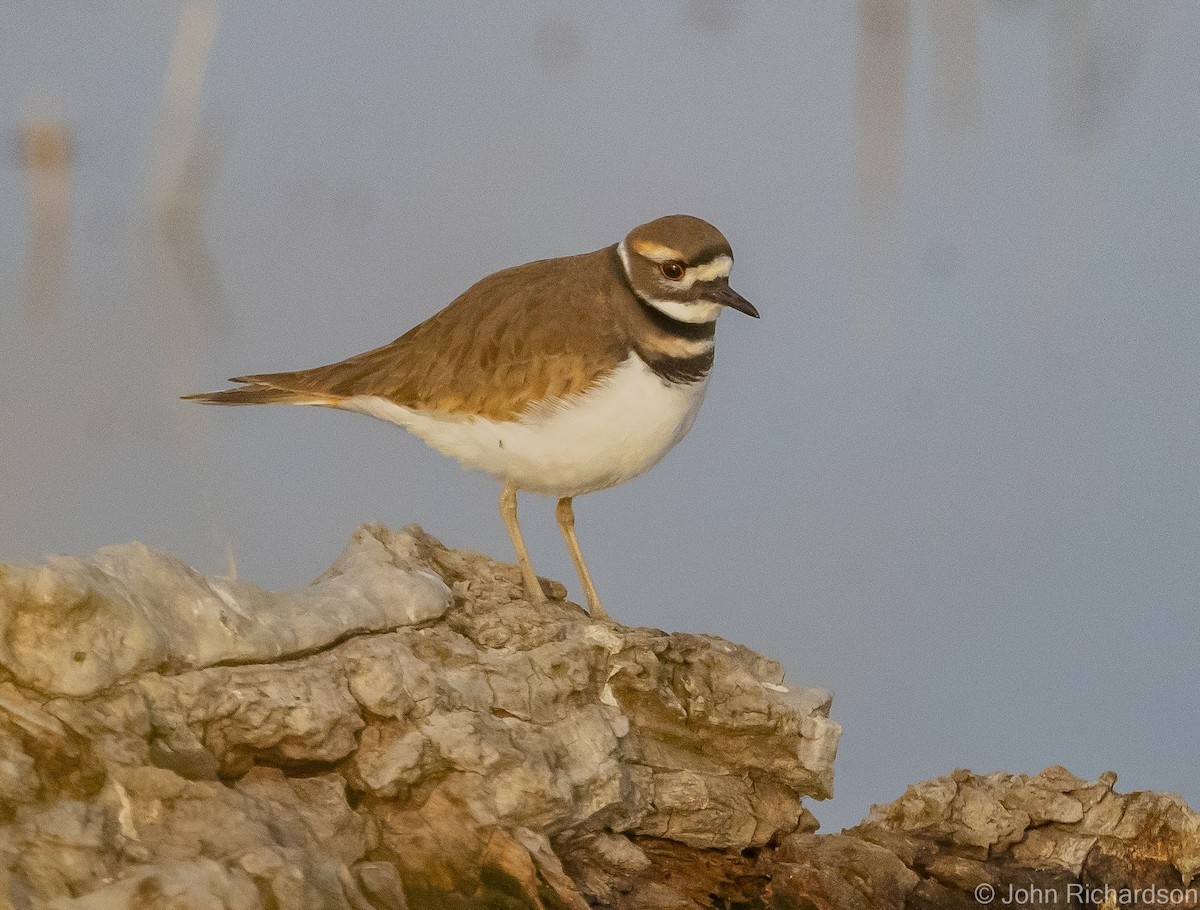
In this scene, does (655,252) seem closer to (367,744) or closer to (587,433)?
(587,433)

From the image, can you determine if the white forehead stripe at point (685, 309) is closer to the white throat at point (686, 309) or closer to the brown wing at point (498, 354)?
the white throat at point (686, 309)

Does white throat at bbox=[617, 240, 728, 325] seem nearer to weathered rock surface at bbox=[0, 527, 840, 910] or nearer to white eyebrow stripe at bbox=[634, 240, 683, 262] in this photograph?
white eyebrow stripe at bbox=[634, 240, 683, 262]

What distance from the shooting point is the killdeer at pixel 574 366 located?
6188mm

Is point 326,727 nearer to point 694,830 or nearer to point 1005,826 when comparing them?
point 694,830

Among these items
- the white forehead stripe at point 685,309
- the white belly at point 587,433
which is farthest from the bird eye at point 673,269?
the white belly at point 587,433

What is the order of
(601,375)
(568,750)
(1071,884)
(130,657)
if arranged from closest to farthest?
(130,657), (568,750), (1071,884), (601,375)

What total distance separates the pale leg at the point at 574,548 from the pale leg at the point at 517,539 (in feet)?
0.94

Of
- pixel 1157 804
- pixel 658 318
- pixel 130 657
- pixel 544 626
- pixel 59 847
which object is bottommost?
pixel 59 847

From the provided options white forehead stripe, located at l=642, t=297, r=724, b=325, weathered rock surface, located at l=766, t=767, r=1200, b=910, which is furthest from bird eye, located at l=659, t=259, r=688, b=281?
weathered rock surface, located at l=766, t=767, r=1200, b=910

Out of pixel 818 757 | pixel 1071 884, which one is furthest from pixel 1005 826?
pixel 818 757

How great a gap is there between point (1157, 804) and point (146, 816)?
3976 millimetres

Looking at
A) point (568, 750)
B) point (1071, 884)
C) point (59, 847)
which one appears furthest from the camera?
point (1071, 884)

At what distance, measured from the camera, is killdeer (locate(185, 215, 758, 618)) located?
20.3ft

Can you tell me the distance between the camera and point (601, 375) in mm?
6176
